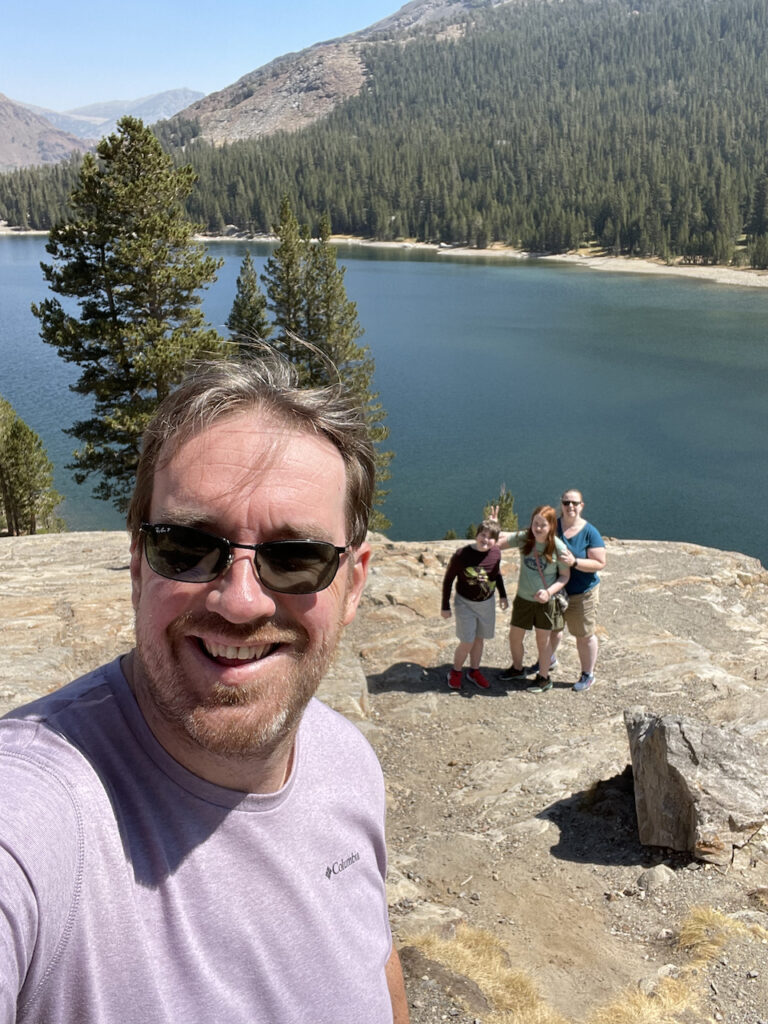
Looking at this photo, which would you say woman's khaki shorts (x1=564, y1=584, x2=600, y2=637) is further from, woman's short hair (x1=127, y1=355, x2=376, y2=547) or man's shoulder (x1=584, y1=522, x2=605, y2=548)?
woman's short hair (x1=127, y1=355, x2=376, y2=547)

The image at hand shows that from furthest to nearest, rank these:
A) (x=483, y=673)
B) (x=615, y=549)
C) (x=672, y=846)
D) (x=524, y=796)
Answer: (x=615, y=549), (x=483, y=673), (x=524, y=796), (x=672, y=846)

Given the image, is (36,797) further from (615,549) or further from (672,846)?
(615,549)

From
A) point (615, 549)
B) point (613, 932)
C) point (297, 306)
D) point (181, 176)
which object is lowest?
point (615, 549)

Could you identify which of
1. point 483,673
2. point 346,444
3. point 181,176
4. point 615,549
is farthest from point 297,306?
point 346,444

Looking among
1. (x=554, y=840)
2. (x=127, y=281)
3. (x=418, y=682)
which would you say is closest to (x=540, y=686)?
(x=418, y=682)

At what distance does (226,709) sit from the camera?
65.1 inches

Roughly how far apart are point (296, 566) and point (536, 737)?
24.3 ft

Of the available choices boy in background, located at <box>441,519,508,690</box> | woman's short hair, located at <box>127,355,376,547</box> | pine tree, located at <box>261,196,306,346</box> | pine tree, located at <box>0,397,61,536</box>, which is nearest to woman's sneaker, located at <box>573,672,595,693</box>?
boy in background, located at <box>441,519,508,690</box>

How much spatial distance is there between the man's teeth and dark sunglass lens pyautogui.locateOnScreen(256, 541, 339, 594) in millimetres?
145

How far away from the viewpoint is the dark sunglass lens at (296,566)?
1774 mm

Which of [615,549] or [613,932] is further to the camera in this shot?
[615,549]

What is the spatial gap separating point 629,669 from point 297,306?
24870 mm

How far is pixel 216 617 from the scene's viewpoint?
170 cm

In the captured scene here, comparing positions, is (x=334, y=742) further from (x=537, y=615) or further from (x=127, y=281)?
(x=127, y=281)
